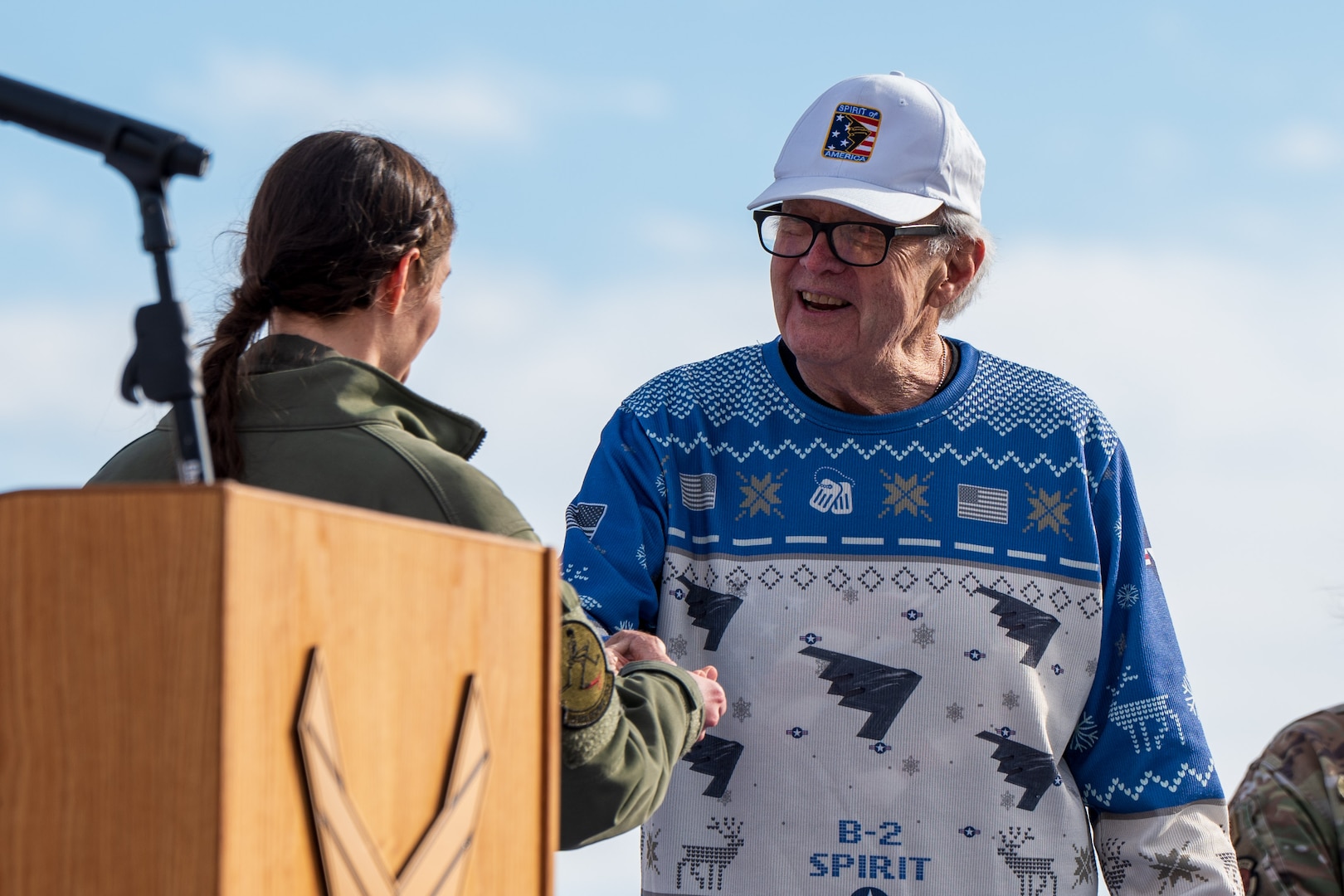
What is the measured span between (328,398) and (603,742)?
1.66 ft

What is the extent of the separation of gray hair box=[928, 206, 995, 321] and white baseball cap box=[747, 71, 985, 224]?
0.02 m

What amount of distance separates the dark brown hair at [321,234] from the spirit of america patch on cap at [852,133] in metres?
1.33

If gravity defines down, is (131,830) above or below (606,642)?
below

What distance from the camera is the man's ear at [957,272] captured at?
3.28 metres

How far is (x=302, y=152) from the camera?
205 centimetres

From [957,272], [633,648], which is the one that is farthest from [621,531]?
[957,272]

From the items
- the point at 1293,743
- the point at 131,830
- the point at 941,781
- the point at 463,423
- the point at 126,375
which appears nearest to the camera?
the point at 131,830

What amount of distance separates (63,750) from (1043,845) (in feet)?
7.10

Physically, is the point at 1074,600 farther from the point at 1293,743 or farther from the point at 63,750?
the point at 63,750

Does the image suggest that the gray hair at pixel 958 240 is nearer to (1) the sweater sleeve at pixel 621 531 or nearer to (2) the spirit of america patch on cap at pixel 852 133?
(2) the spirit of america patch on cap at pixel 852 133

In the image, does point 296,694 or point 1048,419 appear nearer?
point 296,694

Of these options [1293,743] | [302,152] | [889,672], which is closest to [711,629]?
[889,672]

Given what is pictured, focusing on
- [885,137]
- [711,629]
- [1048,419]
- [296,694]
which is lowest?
[296,694]

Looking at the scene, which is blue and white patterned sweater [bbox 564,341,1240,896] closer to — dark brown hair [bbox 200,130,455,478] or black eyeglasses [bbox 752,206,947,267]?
black eyeglasses [bbox 752,206,947,267]
